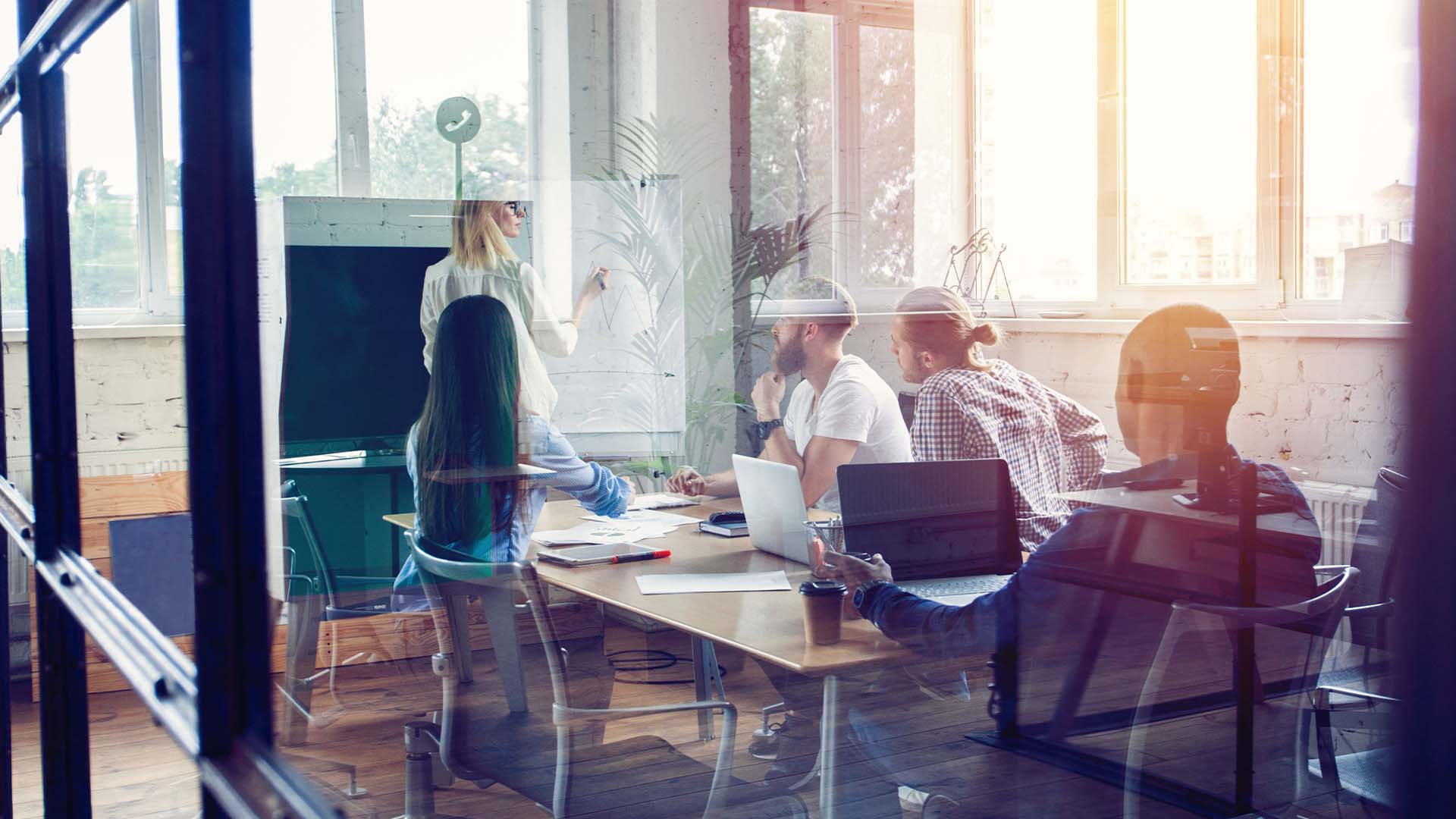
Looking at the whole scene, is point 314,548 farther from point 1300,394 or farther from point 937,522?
point 1300,394

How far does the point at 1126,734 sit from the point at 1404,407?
4.97ft

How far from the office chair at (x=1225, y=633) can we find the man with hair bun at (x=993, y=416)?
0.21 m

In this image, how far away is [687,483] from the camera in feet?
11.0

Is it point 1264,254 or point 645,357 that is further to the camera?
point 645,357

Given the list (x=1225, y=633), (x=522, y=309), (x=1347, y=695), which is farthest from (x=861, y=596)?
(x=522, y=309)

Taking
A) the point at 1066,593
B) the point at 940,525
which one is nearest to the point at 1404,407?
the point at 1066,593

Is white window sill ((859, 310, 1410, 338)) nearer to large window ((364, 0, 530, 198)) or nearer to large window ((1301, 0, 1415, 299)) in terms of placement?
large window ((1301, 0, 1415, 299))

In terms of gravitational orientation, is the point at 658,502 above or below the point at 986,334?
below

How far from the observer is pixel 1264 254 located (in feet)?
2.75

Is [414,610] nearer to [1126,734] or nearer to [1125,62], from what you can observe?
[1126,734]

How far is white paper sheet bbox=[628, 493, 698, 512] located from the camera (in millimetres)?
2922

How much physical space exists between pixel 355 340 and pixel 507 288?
2.42 ft

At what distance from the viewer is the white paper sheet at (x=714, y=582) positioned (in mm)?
1938

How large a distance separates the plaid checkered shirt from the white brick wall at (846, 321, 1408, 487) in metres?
0.05
